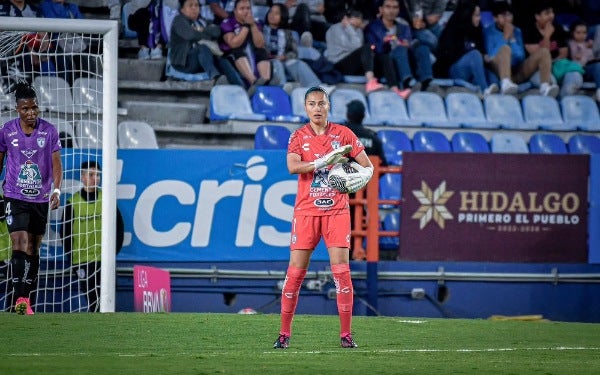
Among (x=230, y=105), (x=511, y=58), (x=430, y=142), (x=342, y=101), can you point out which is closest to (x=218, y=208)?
(x=230, y=105)

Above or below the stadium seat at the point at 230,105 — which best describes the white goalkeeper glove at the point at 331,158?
below

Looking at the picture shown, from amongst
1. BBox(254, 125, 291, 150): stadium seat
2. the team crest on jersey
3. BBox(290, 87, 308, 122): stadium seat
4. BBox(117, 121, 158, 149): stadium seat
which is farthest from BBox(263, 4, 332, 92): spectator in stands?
the team crest on jersey

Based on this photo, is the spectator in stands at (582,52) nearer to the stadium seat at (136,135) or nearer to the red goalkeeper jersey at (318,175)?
the stadium seat at (136,135)

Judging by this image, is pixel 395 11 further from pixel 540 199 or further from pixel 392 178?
pixel 540 199

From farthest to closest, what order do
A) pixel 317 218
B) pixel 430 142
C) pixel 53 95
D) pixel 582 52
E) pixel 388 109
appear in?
1. pixel 582 52
2. pixel 388 109
3. pixel 430 142
4. pixel 53 95
5. pixel 317 218

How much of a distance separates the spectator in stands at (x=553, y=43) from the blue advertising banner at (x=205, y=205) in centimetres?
772

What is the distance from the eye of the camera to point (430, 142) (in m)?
17.8

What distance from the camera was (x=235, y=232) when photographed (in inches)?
547

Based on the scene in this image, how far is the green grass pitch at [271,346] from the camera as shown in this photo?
289 inches

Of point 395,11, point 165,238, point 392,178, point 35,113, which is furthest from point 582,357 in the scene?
point 395,11

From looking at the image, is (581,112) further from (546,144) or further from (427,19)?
(427,19)

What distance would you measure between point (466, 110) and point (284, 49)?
299cm

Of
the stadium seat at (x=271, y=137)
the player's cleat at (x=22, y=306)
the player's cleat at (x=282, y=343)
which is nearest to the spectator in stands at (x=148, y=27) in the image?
the stadium seat at (x=271, y=137)

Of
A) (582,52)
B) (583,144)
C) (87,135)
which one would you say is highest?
(582,52)
